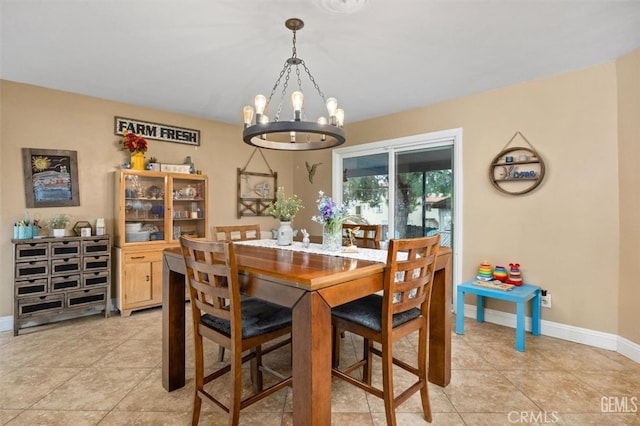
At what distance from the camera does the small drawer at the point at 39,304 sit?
118 inches

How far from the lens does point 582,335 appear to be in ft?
9.23

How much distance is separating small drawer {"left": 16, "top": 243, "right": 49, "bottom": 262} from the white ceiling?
1.63m

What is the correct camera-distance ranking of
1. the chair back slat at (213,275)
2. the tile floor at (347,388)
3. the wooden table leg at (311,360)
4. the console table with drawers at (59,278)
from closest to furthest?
1. the wooden table leg at (311,360)
2. the chair back slat at (213,275)
3. the tile floor at (347,388)
4. the console table with drawers at (59,278)

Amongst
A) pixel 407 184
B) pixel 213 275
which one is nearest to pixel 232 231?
pixel 213 275

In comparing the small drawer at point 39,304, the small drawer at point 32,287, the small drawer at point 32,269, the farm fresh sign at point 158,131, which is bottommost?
the small drawer at point 39,304

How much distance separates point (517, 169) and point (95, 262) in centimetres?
451

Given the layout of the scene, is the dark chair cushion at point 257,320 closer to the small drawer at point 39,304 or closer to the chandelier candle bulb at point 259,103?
the chandelier candle bulb at point 259,103

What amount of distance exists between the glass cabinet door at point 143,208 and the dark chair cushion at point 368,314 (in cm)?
288

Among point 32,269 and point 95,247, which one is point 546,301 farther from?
point 32,269

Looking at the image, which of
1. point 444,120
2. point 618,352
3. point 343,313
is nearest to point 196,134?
point 444,120

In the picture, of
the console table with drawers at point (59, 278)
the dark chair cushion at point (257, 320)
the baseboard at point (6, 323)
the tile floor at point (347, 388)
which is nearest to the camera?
the dark chair cushion at point (257, 320)

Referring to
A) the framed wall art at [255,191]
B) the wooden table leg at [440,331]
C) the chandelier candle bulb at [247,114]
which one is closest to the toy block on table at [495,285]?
the wooden table leg at [440,331]

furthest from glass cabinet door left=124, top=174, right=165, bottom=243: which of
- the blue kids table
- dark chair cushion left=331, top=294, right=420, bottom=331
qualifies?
the blue kids table

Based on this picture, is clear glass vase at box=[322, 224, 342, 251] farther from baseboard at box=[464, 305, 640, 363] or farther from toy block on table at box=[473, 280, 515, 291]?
baseboard at box=[464, 305, 640, 363]
